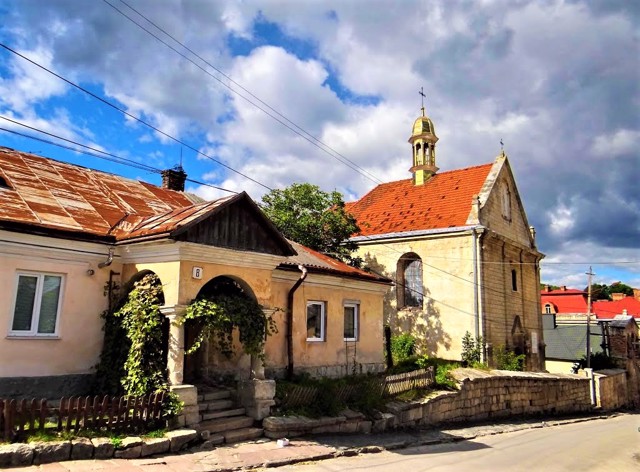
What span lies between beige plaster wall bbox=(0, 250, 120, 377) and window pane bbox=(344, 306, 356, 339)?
7.57 metres

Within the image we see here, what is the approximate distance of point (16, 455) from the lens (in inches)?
274

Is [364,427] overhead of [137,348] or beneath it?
beneath

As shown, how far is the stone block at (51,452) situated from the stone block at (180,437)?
1655mm

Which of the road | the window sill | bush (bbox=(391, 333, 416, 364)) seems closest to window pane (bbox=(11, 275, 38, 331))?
the window sill

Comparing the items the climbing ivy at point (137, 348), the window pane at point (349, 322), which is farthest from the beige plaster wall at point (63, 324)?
the window pane at point (349, 322)

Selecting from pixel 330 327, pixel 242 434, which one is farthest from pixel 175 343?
pixel 330 327

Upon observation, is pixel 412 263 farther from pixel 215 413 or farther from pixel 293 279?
pixel 215 413

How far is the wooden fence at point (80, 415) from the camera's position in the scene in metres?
7.29

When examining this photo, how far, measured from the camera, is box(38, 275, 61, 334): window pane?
9.71m

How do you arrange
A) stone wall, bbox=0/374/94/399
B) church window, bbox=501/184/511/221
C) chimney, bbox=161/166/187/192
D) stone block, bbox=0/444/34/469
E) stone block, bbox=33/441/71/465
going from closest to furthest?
stone block, bbox=0/444/34/469
stone block, bbox=33/441/71/465
stone wall, bbox=0/374/94/399
chimney, bbox=161/166/187/192
church window, bbox=501/184/511/221

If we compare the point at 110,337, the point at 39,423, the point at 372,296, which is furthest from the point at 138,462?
the point at 372,296

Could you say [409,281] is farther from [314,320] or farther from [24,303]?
[24,303]

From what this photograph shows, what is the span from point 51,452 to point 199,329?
390 centimetres

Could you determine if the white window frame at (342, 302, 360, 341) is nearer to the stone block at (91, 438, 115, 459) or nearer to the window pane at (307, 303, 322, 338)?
the window pane at (307, 303, 322, 338)
